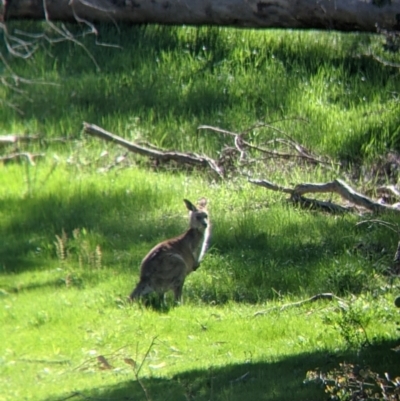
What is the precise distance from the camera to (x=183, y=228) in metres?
12.5

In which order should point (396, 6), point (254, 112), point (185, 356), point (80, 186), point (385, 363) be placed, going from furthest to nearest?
point (254, 112)
point (80, 186)
point (396, 6)
point (185, 356)
point (385, 363)

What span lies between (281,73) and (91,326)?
6409 mm

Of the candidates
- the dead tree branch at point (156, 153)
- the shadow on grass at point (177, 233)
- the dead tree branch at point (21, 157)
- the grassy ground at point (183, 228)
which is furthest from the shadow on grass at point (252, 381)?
the dead tree branch at point (21, 157)

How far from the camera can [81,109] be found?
1534 centimetres

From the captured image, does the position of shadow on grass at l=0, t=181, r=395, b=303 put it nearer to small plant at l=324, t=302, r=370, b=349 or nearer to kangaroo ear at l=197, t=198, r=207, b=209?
kangaroo ear at l=197, t=198, r=207, b=209

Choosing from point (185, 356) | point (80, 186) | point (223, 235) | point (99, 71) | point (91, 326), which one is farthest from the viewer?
point (99, 71)

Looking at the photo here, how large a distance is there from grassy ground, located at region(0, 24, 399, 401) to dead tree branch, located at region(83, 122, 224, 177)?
0.18 meters

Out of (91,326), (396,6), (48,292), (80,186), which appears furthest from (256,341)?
(80,186)

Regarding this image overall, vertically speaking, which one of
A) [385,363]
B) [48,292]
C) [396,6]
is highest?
[396,6]

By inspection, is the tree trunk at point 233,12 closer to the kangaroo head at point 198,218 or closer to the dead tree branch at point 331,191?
the dead tree branch at point 331,191

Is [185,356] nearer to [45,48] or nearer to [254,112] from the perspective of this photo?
[254,112]

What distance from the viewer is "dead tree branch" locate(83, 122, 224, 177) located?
13.8 meters

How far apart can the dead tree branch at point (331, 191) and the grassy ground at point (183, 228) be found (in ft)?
0.52

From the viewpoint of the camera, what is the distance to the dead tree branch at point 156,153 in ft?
45.3
